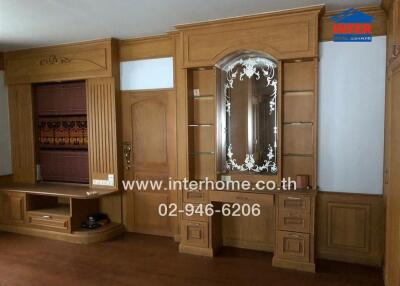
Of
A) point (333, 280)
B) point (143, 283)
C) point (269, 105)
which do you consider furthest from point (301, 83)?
point (143, 283)

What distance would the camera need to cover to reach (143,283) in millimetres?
3316

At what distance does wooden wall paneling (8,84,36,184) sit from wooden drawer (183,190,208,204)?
2816 mm

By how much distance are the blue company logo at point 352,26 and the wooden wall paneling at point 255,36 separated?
11.9 inches

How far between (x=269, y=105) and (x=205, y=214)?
4.89ft

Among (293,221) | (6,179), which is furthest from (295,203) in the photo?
(6,179)

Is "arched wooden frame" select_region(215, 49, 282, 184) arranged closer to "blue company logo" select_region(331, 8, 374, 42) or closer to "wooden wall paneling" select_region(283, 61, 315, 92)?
"wooden wall paneling" select_region(283, 61, 315, 92)

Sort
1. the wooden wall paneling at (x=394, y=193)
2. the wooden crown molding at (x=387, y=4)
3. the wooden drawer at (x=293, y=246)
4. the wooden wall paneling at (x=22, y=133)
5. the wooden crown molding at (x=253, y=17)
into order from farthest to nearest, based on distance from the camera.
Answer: the wooden wall paneling at (x=22, y=133) → the wooden drawer at (x=293, y=246) → the wooden crown molding at (x=253, y=17) → the wooden crown molding at (x=387, y=4) → the wooden wall paneling at (x=394, y=193)

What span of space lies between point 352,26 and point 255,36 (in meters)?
1.02

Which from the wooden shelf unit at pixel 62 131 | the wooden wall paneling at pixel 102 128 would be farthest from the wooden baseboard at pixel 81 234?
the wooden shelf unit at pixel 62 131

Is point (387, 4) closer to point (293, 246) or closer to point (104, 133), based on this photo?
point (293, 246)

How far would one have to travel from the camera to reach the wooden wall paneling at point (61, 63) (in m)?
4.69

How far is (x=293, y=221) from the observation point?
11.8 feet

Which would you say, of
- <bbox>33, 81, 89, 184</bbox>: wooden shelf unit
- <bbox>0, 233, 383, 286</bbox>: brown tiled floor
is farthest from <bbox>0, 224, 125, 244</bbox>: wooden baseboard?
<bbox>33, 81, 89, 184</bbox>: wooden shelf unit

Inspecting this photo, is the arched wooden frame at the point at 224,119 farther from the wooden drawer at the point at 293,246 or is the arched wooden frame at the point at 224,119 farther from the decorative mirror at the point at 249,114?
the wooden drawer at the point at 293,246
